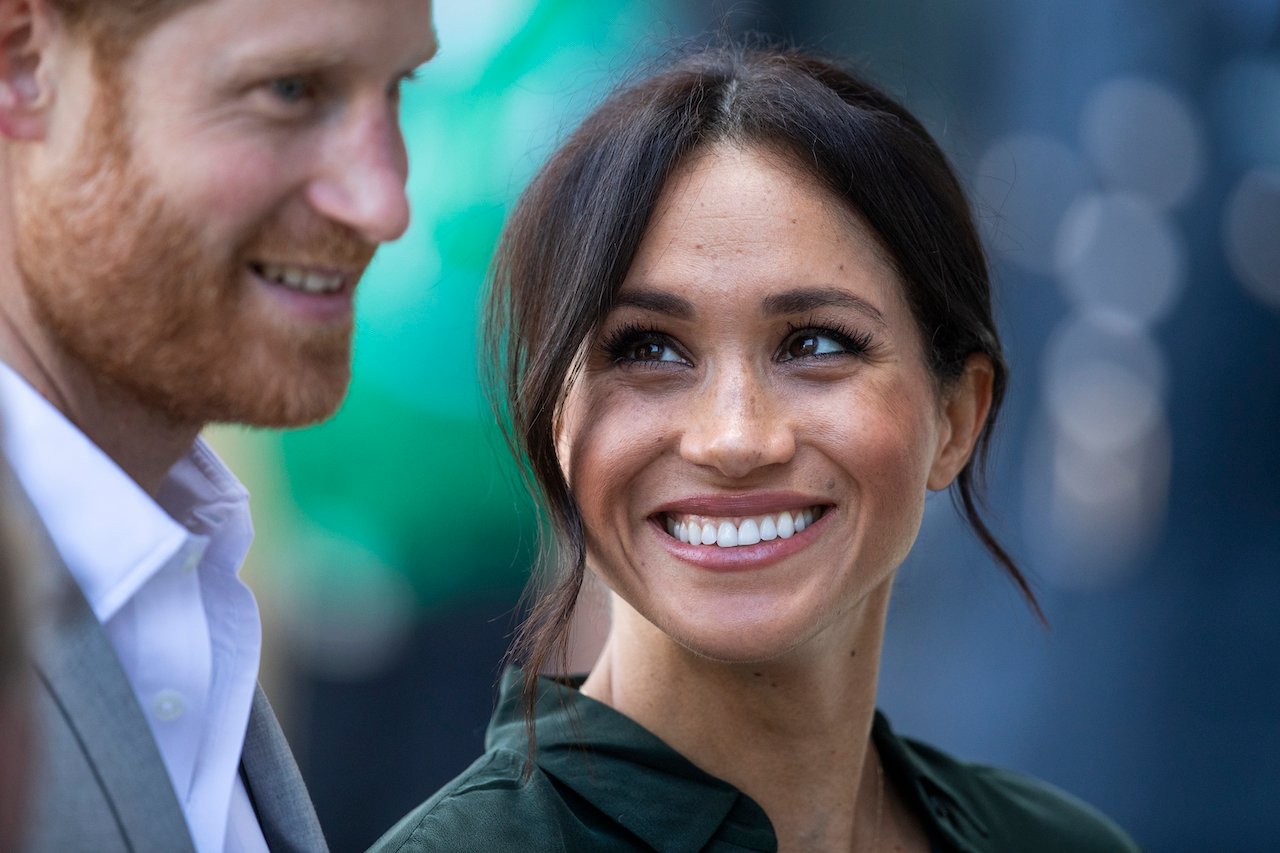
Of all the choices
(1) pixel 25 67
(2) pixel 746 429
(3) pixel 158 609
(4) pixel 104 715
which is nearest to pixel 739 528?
(2) pixel 746 429

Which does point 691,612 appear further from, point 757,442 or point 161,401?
point 161,401

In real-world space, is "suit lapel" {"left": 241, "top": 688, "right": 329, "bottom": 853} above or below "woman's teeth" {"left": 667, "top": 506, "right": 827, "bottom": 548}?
below

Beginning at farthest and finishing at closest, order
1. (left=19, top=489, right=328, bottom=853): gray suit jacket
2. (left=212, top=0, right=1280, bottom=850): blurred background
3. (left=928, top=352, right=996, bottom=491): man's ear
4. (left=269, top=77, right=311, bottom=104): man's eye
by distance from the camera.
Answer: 1. (left=212, top=0, right=1280, bottom=850): blurred background
2. (left=928, top=352, right=996, bottom=491): man's ear
3. (left=269, top=77, right=311, bottom=104): man's eye
4. (left=19, top=489, right=328, bottom=853): gray suit jacket

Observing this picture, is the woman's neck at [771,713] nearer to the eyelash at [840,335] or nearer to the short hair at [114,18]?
the eyelash at [840,335]

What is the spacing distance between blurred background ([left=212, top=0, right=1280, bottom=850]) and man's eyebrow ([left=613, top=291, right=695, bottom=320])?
2.63 meters

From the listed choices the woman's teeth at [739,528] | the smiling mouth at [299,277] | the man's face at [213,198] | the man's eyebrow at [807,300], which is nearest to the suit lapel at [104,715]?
the man's face at [213,198]

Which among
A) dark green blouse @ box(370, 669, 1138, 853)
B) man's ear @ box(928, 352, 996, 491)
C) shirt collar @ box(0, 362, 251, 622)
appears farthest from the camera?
man's ear @ box(928, 352, 996, 491)

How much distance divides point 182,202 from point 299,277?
16 cm

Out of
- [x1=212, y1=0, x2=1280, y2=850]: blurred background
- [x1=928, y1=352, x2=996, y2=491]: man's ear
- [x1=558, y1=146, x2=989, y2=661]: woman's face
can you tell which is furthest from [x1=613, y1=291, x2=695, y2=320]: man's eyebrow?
[x1=212, y1=0, x2=1280, y2=850]: blurred background

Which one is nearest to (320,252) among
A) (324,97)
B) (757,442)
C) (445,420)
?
(324,97)

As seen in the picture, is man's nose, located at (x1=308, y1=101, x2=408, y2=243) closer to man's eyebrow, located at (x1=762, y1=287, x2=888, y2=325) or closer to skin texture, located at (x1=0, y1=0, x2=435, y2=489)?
skin texture, located at (x1=0, y1=0, x2=435, y2=489)

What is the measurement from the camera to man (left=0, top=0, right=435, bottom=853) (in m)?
1.45

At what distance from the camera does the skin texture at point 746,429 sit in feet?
6.60

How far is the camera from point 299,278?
1.60 meters
